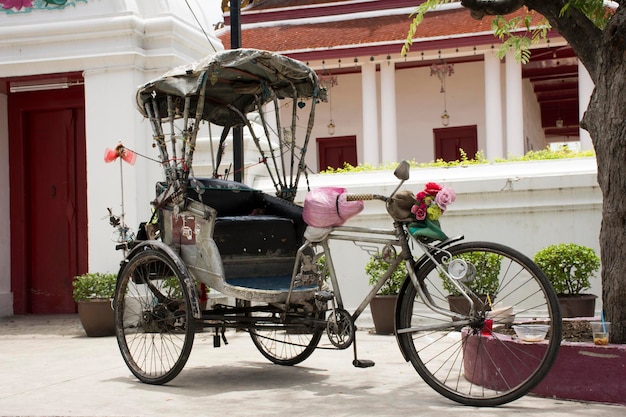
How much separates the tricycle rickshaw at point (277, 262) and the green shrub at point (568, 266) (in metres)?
2.13

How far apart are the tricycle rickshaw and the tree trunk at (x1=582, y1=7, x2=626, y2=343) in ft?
1.34

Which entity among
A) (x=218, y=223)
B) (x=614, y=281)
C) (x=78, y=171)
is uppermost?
(x=78, y=171)

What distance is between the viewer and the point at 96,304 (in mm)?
8227

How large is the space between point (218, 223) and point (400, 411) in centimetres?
186

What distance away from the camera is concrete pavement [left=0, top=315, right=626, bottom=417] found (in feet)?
15.0

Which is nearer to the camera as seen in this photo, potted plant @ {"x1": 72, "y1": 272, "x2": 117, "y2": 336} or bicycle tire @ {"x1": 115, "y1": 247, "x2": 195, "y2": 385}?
bicycle tire @ {"x1": 115, "y1": 247, "x2": 195, "y2": 385}

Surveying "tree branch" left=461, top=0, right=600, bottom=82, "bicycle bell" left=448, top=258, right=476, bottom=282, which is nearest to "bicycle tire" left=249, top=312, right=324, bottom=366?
"bicycle bell" left=448, top=258, right=476, bottom=282

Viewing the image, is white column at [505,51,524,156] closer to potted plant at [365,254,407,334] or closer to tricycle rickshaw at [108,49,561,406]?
potted plant at [365,254,407,334]

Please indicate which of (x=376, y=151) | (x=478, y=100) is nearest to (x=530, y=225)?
(x=376, y=151)

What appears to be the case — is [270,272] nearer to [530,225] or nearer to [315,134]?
[530,225]

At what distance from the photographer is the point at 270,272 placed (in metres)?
5.79

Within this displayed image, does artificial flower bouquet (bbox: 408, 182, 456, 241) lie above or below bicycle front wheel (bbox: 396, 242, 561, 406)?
above

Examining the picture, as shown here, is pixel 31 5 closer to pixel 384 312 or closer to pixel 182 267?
pixel 384 312

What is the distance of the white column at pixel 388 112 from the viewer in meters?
17.7
